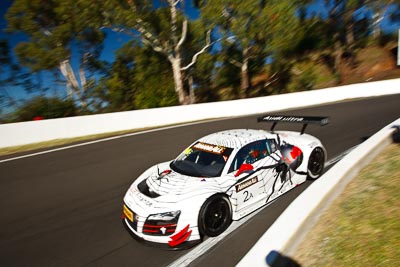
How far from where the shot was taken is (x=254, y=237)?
4613 millimetres

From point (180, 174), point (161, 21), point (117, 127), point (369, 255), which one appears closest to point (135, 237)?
point (180, 174)

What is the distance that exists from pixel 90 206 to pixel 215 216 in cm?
282

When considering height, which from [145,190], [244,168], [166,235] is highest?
[244,168]

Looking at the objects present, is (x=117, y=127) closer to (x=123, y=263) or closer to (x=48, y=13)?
(x=123, y=263)

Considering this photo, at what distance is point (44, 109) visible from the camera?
63.6ft

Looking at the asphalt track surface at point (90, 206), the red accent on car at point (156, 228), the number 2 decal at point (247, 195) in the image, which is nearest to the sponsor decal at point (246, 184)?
the number 2 decal at point (247, 195)

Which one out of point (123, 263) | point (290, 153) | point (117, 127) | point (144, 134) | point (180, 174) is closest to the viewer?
point (123, 263)

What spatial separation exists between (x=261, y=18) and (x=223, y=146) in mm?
27540

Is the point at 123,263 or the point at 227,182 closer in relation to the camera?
the point at 123,263

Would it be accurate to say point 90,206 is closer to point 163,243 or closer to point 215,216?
point 163,243

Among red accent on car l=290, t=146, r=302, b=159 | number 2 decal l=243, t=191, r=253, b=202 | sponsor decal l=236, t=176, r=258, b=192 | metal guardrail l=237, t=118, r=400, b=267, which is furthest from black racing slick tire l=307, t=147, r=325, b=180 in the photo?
number 2 decal l=243, t=191, r=253, b=202

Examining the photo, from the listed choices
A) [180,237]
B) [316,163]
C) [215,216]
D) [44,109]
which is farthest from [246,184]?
[44,109]

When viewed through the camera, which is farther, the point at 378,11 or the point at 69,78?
the point at 378,11

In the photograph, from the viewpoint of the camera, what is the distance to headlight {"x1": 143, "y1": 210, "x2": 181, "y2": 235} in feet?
13.9
